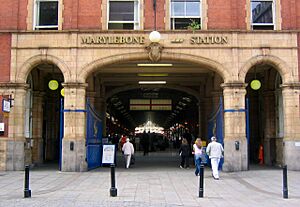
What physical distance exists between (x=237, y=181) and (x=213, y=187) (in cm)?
208

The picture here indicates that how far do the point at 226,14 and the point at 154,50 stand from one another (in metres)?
3.88

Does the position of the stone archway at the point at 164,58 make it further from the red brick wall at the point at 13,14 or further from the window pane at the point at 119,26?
the red brick wall at the point at 13,14

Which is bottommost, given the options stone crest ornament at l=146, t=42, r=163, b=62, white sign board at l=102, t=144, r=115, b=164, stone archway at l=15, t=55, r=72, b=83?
white sign board at l=102, t=144, r=115, b=164

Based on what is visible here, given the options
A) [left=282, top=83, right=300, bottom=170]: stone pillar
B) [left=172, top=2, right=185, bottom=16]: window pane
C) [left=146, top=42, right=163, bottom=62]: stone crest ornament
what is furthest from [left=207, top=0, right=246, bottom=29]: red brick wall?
[left=282, top=83, right=300, bottom=170]: stone pillar

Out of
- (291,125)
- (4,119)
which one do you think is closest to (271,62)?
(291,125)

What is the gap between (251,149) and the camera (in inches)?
1061

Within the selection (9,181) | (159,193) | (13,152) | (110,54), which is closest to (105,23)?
(110,54)

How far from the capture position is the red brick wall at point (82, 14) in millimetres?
20141

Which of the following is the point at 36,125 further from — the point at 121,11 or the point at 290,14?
the point at 290,14

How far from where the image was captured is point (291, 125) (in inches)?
768

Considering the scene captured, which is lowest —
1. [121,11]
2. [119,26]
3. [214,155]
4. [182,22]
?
[214,155]

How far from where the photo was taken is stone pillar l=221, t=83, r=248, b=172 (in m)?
19.2

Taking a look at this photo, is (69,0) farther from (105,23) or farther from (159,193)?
(159,193)

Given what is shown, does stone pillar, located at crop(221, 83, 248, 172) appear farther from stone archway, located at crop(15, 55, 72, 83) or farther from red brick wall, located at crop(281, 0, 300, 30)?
stone archway, located at crop(15, 55, 72, 83)
